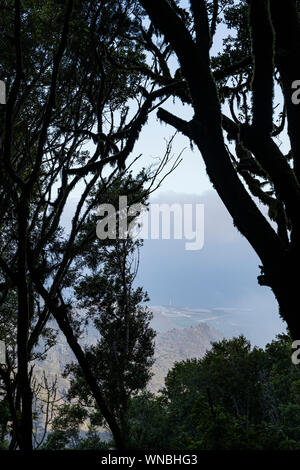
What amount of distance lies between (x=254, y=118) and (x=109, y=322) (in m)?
12.7

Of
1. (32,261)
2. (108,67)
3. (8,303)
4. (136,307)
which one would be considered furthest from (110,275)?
(32,261)

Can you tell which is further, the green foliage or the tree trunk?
the green foliage

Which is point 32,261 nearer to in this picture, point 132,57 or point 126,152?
point 126,152

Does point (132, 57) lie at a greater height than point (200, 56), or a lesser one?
greater

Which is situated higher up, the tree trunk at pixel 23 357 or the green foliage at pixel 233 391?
the tree trunk at pixel 23 357

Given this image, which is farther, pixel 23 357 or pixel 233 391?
pixel 233 391

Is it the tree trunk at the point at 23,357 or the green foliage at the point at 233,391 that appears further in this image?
the green foliage at the point at 233,391

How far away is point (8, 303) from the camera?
12.0 m

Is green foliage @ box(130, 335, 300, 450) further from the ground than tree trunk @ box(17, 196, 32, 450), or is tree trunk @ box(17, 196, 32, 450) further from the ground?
tree trunk @ box(17, 196, 32, 450)

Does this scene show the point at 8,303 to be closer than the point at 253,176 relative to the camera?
No

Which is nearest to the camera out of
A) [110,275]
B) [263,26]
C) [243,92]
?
[263,26]

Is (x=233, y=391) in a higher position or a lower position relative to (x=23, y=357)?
lower

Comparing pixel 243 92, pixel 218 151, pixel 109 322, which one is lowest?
pixel 109 322

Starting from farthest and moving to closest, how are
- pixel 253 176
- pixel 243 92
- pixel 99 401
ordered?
1. pixel 243 92
2. pixel 253 176
3. pixel 99 401
